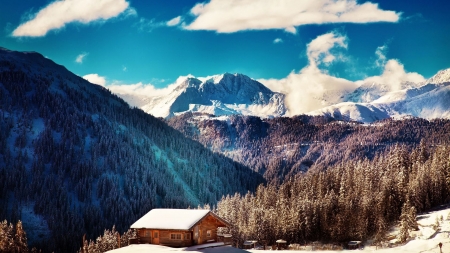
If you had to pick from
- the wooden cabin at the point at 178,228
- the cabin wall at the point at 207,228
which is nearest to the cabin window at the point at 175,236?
the wooden cabin at the point at 178,228

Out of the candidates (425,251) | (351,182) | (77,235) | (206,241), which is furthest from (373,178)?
(77,235)

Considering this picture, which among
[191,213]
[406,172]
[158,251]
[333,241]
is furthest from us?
[406,172]

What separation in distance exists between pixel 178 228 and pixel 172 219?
316 centimetres

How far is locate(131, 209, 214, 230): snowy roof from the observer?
63.4 meters

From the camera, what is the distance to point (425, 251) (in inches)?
2625

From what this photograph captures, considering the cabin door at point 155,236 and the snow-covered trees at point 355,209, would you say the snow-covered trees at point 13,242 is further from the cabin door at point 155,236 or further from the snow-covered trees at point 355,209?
the cabin door at point 155,236

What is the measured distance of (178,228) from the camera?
205 ft

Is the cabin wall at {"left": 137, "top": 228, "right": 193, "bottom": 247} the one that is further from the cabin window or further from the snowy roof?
the snowy roof

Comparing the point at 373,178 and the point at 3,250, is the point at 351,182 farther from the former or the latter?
the point at 3,250

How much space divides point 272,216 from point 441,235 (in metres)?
43.7

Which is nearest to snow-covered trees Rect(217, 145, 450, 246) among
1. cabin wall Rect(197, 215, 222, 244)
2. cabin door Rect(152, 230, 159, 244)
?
cabin wall Rect(197, 215, 222, 244)

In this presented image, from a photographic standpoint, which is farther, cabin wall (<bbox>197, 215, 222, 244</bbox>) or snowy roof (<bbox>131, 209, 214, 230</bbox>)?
cabin wall (<bbox>197, 215, 222, 244</bbox>)

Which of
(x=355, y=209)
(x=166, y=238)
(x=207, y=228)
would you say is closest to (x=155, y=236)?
(x=166, y=238)

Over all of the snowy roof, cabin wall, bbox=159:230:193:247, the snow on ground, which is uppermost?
the snowy roof
